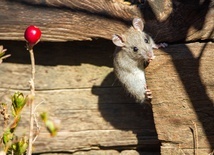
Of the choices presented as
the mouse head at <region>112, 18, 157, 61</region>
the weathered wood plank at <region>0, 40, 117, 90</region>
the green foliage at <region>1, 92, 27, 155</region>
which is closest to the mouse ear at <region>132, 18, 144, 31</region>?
the mouse head at <region>112, 18, 157, 61</region>

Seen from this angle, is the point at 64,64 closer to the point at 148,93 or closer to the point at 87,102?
the point at 87,102

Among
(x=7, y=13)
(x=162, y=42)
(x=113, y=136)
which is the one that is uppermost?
(x=7, y=13)

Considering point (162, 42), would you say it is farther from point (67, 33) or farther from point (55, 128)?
point (55, 128)

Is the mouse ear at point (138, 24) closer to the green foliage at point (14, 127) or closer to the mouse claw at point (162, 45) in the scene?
the mouse claw at point (162, 45)

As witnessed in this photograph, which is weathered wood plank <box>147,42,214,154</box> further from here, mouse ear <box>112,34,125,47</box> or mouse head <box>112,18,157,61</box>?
mouse ear <box>112,34,125,47</box>

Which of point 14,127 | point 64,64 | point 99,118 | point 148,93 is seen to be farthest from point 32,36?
point 99,118

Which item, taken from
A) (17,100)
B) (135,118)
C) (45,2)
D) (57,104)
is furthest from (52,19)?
(17,100)

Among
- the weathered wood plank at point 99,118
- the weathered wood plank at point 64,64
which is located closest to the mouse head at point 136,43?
the weathered wood plank at point 64,64
